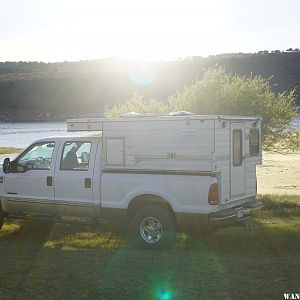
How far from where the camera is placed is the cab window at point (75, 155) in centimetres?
1027

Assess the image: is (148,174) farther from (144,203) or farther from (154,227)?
(154,227)

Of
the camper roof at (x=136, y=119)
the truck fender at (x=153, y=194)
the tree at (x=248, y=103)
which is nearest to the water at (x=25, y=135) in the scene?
the tree at (x=248, y=103)

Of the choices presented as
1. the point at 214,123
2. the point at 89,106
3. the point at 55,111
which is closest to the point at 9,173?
the point at 214,123

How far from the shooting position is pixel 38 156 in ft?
35.7

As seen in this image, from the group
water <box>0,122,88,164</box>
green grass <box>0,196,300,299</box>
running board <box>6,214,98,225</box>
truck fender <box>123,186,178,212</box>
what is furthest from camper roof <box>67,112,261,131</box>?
water <box>0,122,88,164</box>

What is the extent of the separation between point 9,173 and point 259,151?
4559 millimetres

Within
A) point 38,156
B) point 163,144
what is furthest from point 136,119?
point 38,156

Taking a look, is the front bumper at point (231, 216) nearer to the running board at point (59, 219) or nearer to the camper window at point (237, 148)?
the camper window at point (237, 148)

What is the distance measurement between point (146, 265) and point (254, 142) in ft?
11.2

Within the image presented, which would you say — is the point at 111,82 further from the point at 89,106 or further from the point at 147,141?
the point at 147,141

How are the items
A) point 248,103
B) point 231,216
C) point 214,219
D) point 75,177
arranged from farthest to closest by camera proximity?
point 248,103 < point 75,177 < point 231,216 < point 214,219

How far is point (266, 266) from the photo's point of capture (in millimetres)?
7852

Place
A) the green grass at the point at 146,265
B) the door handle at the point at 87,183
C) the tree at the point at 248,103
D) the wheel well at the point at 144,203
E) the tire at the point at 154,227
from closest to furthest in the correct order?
the green grass at the point at 146,265
the tire at the point at 154,227
the wheel well at the point at 144,203
the door handle at the point at 87,183
the tree at the point at 248,103

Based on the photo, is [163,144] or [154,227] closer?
[163,144]
